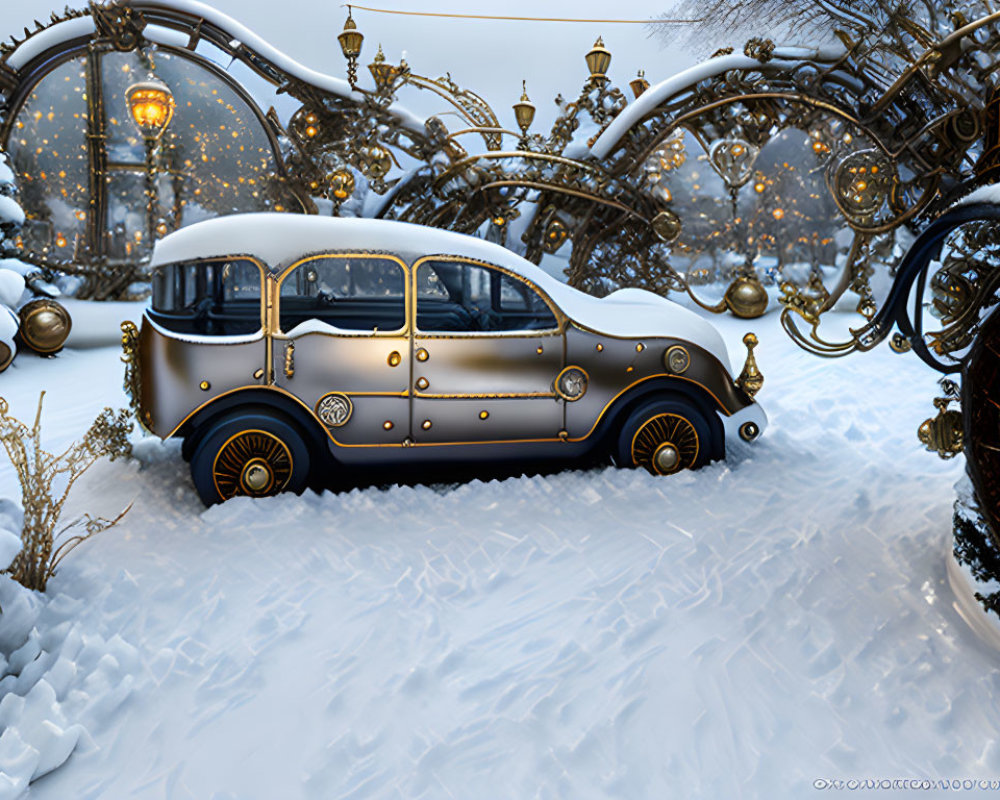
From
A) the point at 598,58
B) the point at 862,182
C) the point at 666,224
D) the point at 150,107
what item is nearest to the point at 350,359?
the point at 862,182

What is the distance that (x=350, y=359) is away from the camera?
418 centimetres

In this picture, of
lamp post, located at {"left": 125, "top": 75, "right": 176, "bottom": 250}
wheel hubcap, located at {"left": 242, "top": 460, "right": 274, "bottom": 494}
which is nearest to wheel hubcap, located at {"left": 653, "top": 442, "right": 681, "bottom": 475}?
wheel hubcap, located at {"left": 242, "top": 460, "right": 274, "bottom": 494}

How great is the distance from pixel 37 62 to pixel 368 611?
11048 millimetres

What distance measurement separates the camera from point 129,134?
11.0 meters

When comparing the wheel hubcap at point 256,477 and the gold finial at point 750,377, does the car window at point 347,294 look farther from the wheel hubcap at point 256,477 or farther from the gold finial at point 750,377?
the gold finial at point 750,377

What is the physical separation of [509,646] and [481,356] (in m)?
2.02

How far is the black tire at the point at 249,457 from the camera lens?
4.04 metres

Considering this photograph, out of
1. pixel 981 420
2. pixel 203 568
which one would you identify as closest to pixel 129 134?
pixel 203 568

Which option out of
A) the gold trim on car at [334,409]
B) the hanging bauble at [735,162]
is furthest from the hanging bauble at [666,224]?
the gold trim on car at [334,409]

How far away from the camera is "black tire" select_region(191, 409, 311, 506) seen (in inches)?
159

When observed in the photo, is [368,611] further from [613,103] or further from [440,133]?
[613,103]

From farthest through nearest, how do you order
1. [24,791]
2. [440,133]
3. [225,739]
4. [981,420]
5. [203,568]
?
[440,133] < [203,568] < [981,420] < [225,739] < [24,791]

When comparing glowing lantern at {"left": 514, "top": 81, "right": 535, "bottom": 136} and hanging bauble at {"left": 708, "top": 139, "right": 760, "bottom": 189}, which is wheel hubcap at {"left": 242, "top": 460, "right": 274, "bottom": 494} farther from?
glowing lantern at {"left": 514, "top": 81, "right": 535, "bottom": 136}

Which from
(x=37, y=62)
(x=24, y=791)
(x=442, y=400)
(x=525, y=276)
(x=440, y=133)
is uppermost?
(x=37, y=62)
